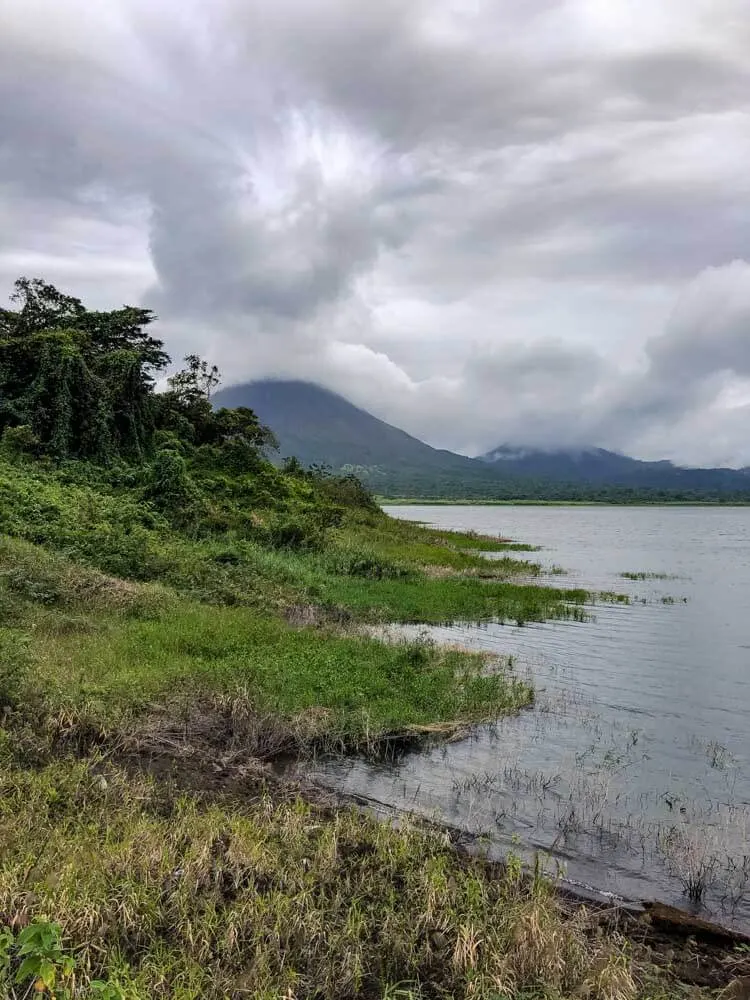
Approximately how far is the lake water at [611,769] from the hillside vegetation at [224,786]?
0.98m

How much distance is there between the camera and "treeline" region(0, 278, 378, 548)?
3262 centimetres

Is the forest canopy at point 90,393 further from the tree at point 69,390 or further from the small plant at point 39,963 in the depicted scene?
the small plant at point 39,963

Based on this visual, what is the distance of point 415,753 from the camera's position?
11.6 m

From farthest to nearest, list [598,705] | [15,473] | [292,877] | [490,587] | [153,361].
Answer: [153,361] < [490,587] < [15,473] < [598,705] < [292,877]

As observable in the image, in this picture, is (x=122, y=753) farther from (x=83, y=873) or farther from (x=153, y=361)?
→ (x=153, y=361)

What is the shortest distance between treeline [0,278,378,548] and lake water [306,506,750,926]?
15.7m

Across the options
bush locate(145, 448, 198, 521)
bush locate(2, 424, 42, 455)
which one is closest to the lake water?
bush locate(145, 448, 198, 521)

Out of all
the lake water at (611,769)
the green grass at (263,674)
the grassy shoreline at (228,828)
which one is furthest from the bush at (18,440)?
the lake water at (611,769)

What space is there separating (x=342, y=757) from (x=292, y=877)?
465 cm

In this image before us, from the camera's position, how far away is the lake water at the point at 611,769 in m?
8.43

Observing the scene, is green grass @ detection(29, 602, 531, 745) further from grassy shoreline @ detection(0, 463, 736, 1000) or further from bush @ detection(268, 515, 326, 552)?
bush @ detection(268, 515, 326, 552)

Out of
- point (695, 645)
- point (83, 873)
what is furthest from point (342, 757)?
point (695, 645)

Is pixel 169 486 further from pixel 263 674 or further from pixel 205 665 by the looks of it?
pixel 263 674

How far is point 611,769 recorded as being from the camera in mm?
11508
